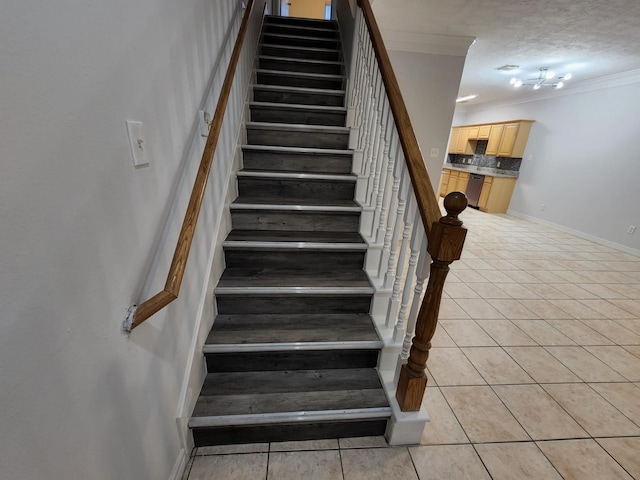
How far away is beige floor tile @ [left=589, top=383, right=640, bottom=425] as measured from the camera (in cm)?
164

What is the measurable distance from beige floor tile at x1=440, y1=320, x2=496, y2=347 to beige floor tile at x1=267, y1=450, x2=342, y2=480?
52.3 inches

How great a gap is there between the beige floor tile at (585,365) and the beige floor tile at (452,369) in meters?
0.74

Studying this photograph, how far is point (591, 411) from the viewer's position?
5.34 feet

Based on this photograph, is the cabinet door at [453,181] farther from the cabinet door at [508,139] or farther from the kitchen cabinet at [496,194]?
the cabinet door at [508,139]

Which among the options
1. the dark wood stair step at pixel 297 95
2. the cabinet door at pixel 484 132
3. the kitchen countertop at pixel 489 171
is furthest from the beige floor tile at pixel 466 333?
the cabinet door at pixel 484 132

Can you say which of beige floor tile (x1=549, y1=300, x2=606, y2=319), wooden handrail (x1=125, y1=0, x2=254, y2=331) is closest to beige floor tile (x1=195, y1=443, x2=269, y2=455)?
wooden handrail (x1=125, y1=0, x2=254, y2=331)

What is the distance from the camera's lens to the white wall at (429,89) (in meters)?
3.56

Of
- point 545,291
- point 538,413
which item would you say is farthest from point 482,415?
point 545,291

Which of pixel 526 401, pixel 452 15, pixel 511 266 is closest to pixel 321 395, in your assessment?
pixel 526 401

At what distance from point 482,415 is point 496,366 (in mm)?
488

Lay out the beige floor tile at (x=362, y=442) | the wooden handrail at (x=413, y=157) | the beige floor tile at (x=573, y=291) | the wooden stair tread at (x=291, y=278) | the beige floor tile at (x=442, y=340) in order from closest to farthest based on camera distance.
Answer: the wooden handrail at (x=413, y=157) → the beige floor tile at (x=362, y=442) → the wooden stair tread at (x=291, y=278) → the beige floor tile at (x=442, y=340) → the beige floor tile at (x=573, y=291)

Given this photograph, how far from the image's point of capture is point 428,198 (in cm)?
114

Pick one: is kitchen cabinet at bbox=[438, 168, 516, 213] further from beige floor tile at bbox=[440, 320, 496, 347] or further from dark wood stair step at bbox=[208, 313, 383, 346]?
dark wood stair step at bbox=[208, 313, 383, 346]

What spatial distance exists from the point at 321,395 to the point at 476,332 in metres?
1.56
